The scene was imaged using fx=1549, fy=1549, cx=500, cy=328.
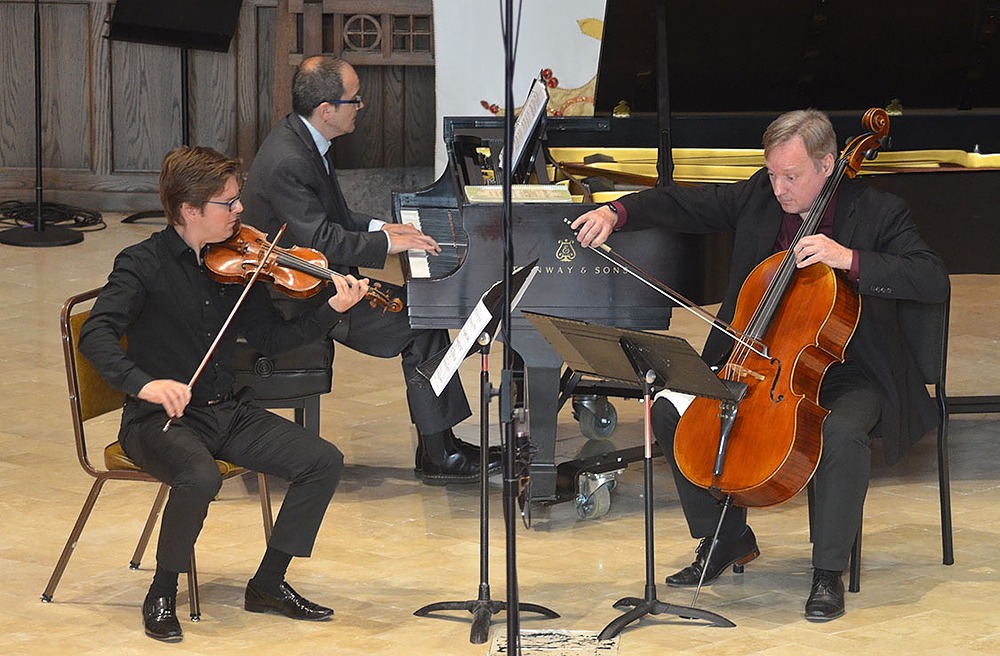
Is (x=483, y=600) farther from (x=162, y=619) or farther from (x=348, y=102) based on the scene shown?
(x=348, y=102)

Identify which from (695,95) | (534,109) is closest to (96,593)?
(534,109)

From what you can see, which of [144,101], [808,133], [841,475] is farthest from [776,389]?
[144,101]

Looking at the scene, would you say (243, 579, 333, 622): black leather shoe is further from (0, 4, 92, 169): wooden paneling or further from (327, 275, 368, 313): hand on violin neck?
(0, 4, 92, 169): wooden paneling

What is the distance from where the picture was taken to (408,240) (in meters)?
4.65

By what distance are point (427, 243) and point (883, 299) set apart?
4.37ft

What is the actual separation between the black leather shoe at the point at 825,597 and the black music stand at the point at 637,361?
0.42 metres

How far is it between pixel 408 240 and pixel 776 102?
1.98 m

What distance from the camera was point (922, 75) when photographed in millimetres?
5902

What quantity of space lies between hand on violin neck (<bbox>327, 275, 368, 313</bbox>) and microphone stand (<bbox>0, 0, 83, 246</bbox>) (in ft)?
16.1

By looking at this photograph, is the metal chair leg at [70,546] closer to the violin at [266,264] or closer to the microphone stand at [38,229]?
the violin at [266,264]

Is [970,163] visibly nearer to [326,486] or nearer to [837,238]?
[837,238]

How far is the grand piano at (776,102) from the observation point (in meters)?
5.05

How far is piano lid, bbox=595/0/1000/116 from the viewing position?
570 centimetres

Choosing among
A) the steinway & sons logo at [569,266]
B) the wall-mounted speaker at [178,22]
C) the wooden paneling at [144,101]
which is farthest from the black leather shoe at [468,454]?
the wooden paneling at [144,101]
